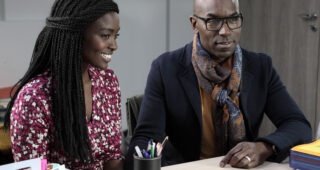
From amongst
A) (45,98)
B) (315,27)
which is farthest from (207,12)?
(315,27)

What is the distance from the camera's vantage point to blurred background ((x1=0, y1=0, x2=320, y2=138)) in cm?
347

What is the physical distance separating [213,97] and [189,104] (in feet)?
0.37

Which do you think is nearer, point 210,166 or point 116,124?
point 210,166

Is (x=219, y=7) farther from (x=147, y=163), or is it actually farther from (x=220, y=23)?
(x=147, y=163)

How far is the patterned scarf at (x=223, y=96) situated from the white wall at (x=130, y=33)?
1515 mm

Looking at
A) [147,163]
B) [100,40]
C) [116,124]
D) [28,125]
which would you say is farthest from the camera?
[116,124]

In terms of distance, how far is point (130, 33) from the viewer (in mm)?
3648

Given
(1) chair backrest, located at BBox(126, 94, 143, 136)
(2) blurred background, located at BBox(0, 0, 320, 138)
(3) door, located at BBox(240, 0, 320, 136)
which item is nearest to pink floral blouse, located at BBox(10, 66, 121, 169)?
(1) chair backrest, located at BBox(126, 94, 143, 136)

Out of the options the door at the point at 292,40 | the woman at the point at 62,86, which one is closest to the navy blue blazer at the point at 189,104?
the woman at the point at 62,86

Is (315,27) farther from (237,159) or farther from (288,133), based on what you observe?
(237,159)

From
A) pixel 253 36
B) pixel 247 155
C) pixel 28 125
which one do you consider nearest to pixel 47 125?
pixel 28 125

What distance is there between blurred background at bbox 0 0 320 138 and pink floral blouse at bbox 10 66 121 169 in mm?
1658

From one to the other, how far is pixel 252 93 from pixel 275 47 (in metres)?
2.02

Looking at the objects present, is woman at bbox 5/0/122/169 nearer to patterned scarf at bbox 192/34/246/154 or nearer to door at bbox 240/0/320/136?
patterned scarf at bbox 192/34/246/154
